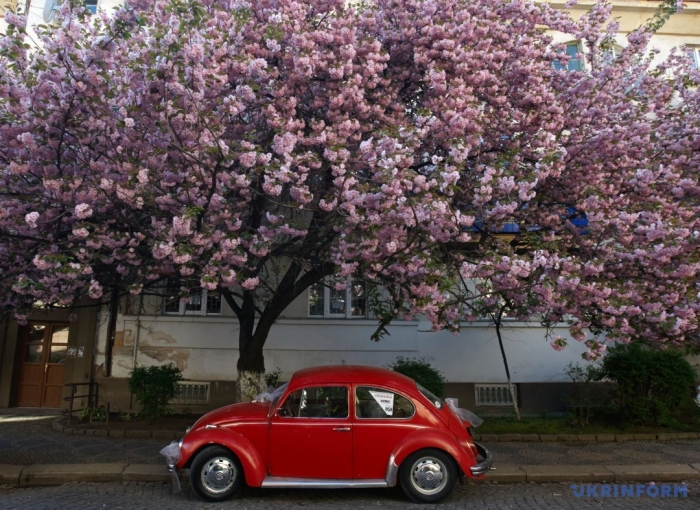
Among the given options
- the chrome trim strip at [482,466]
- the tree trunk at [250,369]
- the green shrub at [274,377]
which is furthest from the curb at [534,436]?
the chrome trim strip at [482,466]

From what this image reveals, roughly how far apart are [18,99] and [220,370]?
7398 millimetres

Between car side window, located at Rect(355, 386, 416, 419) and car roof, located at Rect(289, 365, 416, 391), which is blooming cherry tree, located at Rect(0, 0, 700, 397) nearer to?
car roof, located at Rect(289, 365, 416, 391)

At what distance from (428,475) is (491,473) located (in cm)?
174

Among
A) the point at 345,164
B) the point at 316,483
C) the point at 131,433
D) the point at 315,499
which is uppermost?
the point at 345,164

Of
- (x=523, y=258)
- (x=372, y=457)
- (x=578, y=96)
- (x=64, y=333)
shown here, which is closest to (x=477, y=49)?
(x=578, y=96)

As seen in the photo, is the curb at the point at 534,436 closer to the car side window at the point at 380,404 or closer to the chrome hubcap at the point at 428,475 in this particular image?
the chrome hubcap at the point at 428,475

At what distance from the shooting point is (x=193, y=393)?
39.8 ft

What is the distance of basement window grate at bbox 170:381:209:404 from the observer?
12.0 meters

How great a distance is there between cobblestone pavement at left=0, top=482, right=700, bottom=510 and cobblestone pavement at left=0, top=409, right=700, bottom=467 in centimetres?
99

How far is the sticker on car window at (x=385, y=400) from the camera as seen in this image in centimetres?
623

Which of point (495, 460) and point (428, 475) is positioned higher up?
point (428, 475)

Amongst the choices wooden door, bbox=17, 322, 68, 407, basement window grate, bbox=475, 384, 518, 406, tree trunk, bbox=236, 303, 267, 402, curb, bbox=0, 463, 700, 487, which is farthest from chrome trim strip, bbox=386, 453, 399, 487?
wooden door, bbox=17, 322, 68, 407

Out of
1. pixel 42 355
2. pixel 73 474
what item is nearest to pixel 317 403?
pixel 73 474

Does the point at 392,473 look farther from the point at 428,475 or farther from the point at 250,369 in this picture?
the point at 250,369
